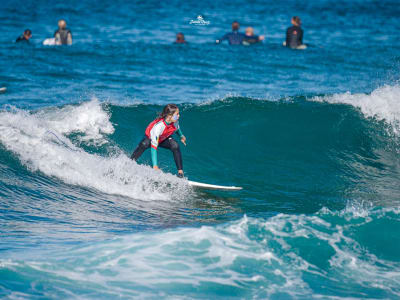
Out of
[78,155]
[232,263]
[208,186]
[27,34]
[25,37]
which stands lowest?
[232,263]

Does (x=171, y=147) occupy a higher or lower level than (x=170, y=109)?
lower

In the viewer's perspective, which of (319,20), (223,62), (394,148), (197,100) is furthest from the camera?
(319,20)

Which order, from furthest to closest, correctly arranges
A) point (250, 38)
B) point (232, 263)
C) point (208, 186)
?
point (250, 38) < point (208, 186) < point (232, 263)

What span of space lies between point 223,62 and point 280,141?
315 inches

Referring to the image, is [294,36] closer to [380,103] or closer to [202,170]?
[380,103]

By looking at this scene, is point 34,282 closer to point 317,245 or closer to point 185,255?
point 185,255

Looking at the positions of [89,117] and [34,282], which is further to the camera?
[89,117]

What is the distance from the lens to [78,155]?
1009 centimetres

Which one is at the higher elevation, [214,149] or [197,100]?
[197,100]

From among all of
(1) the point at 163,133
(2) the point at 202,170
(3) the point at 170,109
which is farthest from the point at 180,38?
(3) the point at 170,109

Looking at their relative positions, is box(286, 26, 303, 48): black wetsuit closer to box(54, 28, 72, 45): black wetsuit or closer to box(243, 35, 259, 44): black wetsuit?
box(243, 35, 259, 44): black wetsuit

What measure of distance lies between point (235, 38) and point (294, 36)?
8.05ft

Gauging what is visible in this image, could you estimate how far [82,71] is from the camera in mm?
17719

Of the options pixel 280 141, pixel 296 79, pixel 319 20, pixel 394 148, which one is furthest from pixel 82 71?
pixel 319 20
